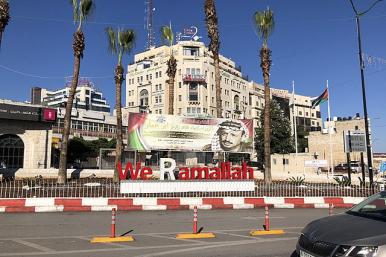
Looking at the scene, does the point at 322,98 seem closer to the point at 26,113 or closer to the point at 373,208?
the point at 26,113

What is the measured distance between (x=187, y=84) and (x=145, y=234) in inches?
3904

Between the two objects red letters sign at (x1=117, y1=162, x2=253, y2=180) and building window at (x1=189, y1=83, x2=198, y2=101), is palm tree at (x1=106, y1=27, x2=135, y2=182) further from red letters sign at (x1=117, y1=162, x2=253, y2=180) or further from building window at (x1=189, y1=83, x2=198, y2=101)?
building window at (x1=189, y1=83, x2=198, y2=101)

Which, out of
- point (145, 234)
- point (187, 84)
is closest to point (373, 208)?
point (145, 234)

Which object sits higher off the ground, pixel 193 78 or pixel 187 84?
pixel 193 78

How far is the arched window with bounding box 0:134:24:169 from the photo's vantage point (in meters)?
39.3

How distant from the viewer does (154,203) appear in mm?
19891

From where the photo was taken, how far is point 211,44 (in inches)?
1297

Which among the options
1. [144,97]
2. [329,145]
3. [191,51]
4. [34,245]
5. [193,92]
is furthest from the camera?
[144,97]

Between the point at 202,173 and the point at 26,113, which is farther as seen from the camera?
the point at 26,113

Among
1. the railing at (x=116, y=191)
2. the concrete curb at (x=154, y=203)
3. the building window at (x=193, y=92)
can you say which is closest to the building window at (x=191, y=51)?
the building window at (x=193, y=92)

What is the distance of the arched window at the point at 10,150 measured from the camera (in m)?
39.3

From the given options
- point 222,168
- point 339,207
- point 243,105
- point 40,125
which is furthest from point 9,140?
point 243,105

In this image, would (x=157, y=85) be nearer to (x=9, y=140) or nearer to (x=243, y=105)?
(x=243, y=105)

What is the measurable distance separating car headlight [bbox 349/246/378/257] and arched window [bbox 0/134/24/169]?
38750 mm
